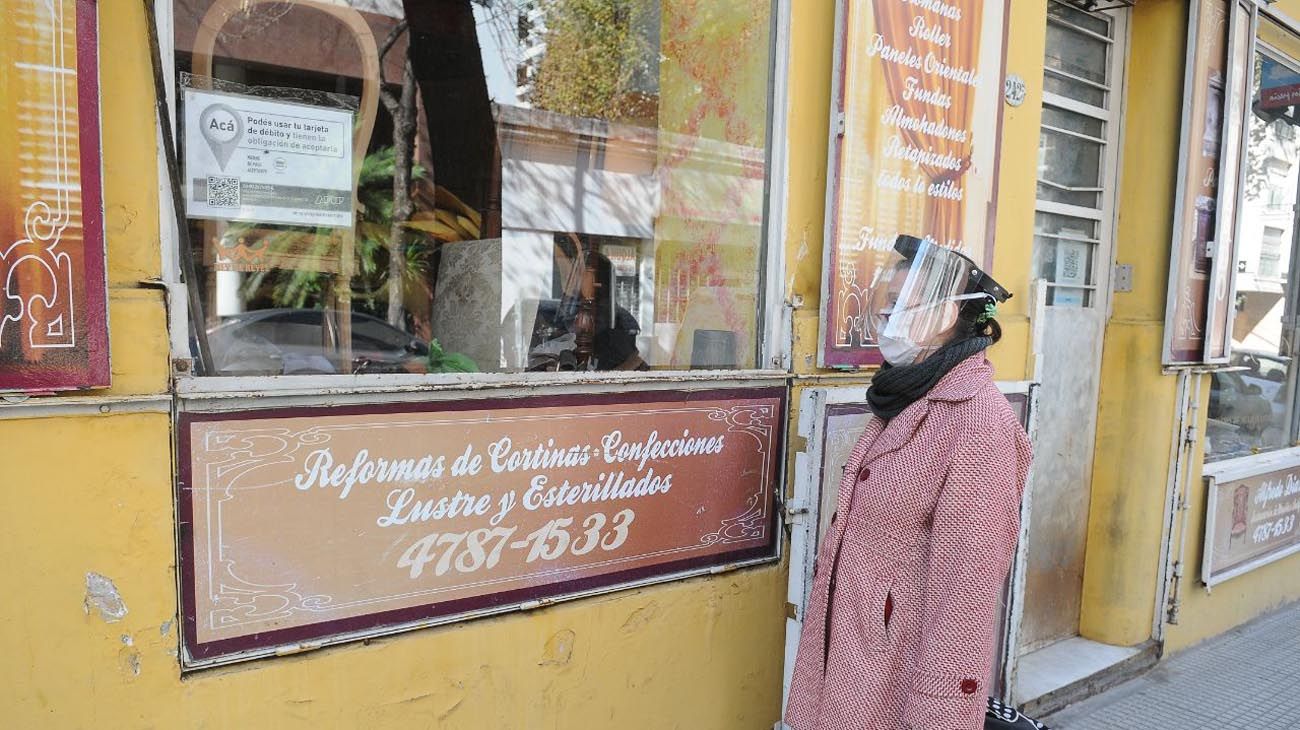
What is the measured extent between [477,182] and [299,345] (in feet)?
3.53

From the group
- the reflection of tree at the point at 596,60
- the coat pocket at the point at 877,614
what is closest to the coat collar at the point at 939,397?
the coat pocket at the point at 877,614

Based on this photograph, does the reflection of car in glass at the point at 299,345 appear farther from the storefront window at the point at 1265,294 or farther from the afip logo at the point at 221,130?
the storefront window at the point at 1265,294

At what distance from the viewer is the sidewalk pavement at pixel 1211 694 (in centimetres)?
395

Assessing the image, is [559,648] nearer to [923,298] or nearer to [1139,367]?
[923,298]

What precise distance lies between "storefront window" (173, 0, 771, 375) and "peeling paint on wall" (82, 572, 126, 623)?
1.84ft

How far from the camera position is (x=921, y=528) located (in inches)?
79.7

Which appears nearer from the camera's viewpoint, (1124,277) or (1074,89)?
(1074,89)

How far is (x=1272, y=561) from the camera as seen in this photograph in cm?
537

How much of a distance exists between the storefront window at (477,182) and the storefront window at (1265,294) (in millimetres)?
3712

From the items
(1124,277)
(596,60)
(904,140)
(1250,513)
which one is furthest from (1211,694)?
(596,60)

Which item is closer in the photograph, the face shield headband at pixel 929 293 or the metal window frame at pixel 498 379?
the metal window frame at pixel 498 379

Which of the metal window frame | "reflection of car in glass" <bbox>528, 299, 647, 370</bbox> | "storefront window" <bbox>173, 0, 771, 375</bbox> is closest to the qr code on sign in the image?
"storefront window" <bbox>173, 0, 771, 375</bbox>

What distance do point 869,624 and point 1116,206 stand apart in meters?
3.45

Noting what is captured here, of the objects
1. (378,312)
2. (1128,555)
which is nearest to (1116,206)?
(1128,555)
